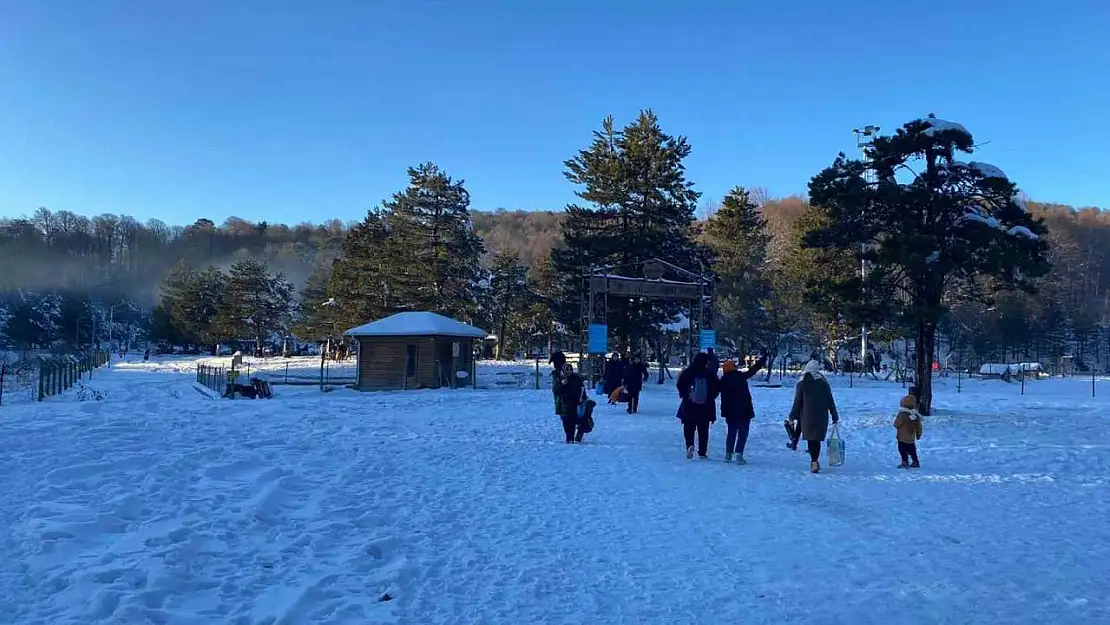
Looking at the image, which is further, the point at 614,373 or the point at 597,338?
→ the point at 597,338

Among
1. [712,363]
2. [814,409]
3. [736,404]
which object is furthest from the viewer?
[712,363]

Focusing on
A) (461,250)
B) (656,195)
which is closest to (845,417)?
(656,195)

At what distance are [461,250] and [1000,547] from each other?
40.1 meters

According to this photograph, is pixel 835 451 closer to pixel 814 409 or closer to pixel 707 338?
pixel 814 409

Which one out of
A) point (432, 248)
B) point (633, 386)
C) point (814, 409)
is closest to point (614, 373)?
point (633, 386)

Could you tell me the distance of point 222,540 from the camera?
5754mm

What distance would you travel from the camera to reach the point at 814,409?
1016cm

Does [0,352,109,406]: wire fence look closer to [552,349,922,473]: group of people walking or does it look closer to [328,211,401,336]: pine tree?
[552,349,922,473]: group of people walking

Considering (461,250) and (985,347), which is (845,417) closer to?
(461,250)

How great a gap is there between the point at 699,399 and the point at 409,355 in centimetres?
2164

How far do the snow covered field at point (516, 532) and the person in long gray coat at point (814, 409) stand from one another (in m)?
0.41

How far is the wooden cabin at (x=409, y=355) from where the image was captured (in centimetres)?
3047

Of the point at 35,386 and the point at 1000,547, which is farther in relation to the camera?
the point at 35,386

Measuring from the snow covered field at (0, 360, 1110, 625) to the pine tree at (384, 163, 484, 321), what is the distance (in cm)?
3139
